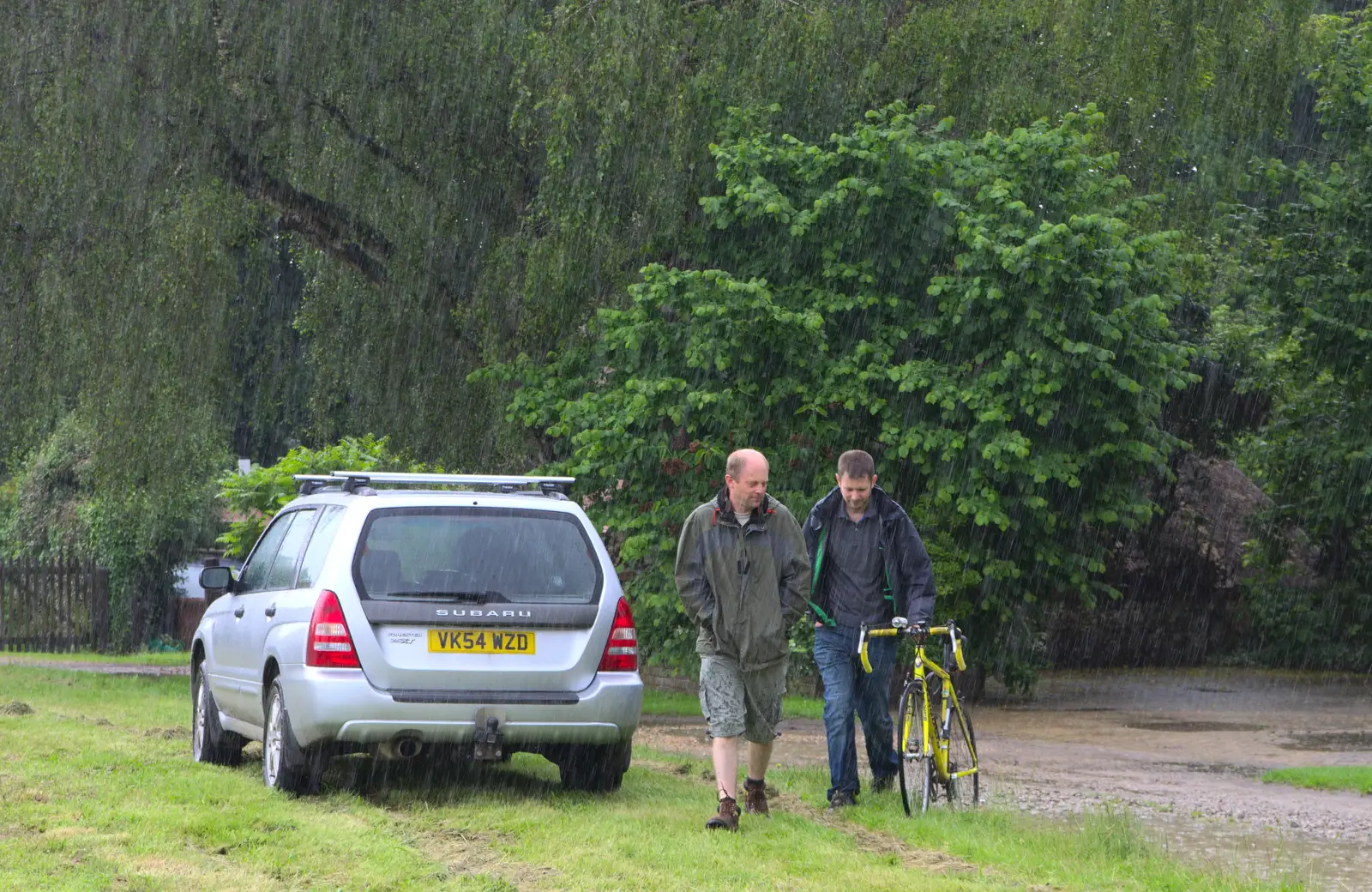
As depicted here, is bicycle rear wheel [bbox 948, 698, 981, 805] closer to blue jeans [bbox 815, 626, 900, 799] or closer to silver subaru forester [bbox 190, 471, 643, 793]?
blue jeans [bbox 815, 626, 900, 799]

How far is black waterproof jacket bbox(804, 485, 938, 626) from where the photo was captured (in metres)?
9.42

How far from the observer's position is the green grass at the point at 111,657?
26.1 metres

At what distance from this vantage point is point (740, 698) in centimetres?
862

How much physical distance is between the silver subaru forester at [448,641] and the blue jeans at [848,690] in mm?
1083

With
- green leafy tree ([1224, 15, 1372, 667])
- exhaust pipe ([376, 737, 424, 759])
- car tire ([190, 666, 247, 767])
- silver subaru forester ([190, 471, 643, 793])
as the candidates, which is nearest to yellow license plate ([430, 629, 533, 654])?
silver subaru forester ([190, 471, 643, 793])

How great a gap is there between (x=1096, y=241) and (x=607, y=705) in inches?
323

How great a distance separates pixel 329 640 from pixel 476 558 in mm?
932

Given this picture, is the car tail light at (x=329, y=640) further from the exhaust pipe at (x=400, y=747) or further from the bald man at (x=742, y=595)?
the bald man at (x=742, y=595)

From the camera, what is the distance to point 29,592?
28844mm

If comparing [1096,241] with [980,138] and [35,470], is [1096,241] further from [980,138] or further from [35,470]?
[35,470]

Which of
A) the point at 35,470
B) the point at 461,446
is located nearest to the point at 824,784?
the point at 461,446

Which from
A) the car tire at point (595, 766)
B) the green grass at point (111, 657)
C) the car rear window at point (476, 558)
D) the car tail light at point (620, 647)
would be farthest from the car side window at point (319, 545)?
the green grass at point (111, 657)

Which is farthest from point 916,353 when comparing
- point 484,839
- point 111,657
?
point 111,657

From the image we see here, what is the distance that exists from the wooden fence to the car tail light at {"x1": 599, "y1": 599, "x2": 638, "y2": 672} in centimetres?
2194
